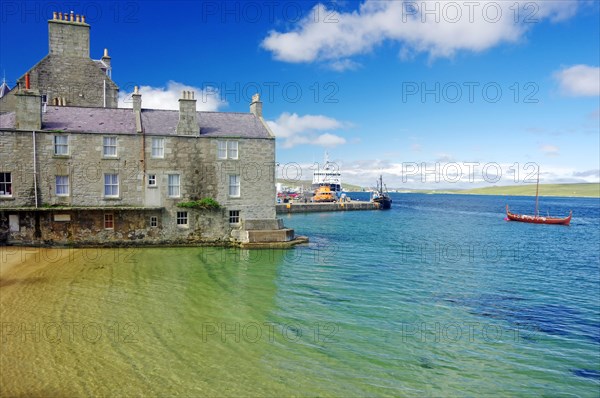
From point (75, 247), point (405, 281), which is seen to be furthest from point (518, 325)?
point (75, 247)

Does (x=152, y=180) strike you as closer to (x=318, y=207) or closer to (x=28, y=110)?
(x=28, y=110)

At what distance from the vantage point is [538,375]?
11844 mm

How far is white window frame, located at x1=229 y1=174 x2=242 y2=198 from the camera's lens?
29719 mm

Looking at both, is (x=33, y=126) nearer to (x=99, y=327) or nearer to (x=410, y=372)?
(x=99, y=327)

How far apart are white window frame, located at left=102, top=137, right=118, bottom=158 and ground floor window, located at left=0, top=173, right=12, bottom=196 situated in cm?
562

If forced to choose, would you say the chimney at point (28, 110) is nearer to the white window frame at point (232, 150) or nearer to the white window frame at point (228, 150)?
the white window frame at point (228, 150)

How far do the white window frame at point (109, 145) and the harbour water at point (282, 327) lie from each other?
6.53 metres

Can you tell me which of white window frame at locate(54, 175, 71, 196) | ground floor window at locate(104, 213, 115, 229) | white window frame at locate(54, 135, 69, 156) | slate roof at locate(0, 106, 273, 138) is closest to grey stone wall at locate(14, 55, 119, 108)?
slate roof at locate(0, 106, 273, 138)

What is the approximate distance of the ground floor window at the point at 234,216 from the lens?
29.8 metres

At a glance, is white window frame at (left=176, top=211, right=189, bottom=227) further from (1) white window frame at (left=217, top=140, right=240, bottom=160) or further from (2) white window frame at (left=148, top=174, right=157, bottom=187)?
(1) white window frame at (left=217, top=140, right=240, bottom=160)

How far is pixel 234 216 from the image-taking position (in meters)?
30.0

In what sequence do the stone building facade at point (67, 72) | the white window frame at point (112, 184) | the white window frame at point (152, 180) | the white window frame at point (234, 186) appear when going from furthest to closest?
1. the stone building facade at point (67, 72)
2. the white window frame at point (234, 186)
3. the white window frame at point (152, 180)
4. the white window frame at point (112, 184)

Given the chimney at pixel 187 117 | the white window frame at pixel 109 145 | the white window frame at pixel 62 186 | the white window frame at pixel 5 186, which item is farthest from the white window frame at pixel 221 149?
the white window frame at pixel 5 186

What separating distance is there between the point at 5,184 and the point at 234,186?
14258 mm
